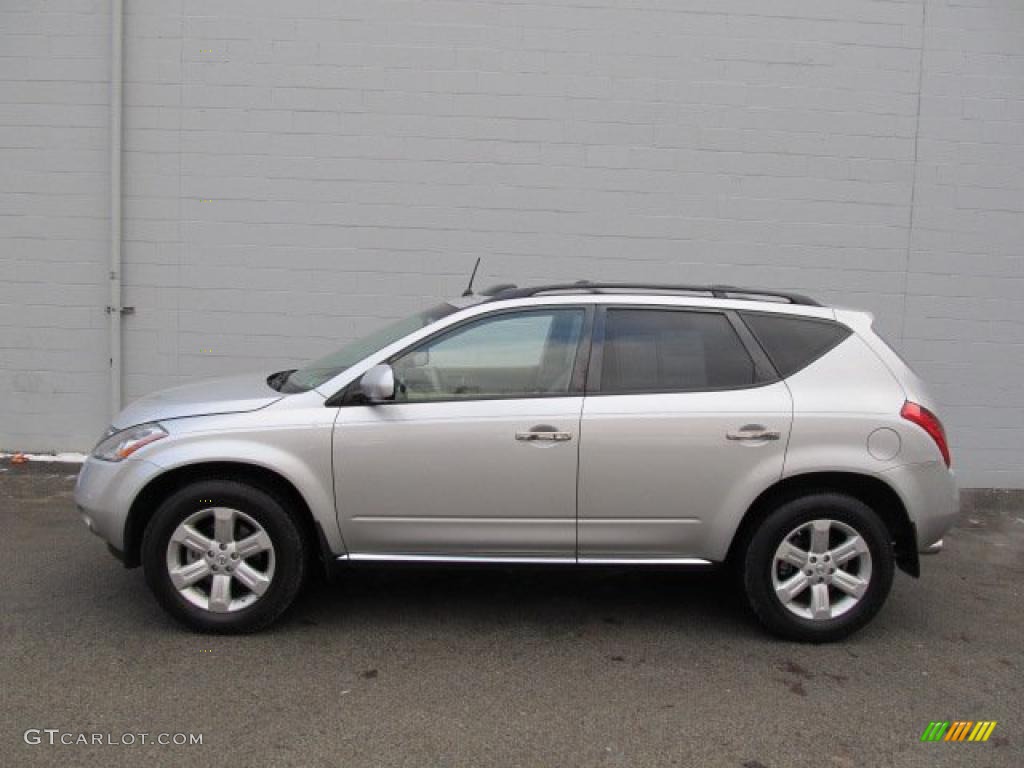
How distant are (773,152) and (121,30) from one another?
5729mm

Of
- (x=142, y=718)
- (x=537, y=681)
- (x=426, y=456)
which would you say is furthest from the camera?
(x=426, y=456)

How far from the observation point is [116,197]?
7.81 metres

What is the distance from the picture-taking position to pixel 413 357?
14.6 feet

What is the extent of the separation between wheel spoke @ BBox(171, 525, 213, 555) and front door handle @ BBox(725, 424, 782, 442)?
256 centimetres

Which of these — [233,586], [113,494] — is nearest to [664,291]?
[233,586]

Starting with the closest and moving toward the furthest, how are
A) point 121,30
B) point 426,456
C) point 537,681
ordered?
1. point 537,681
2. point 426,456
3. point 121,30

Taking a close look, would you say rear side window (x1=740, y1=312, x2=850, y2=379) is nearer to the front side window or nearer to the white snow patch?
the front side window

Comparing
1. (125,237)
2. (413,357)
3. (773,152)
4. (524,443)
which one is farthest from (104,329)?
(773,152)

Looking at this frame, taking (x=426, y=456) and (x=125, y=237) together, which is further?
(x=125, y=237)

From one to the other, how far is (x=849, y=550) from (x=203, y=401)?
3.29 meters

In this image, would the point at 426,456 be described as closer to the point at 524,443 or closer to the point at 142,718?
the point at 524,443

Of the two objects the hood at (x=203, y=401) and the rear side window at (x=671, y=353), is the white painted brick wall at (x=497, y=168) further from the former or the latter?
the rear side window at (x=671, y=353)

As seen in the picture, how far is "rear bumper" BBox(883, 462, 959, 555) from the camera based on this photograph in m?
4.39

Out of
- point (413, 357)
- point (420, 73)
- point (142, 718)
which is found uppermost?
point (420, 73)
